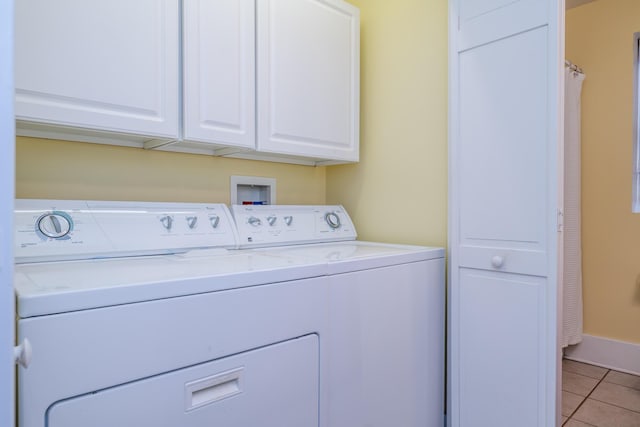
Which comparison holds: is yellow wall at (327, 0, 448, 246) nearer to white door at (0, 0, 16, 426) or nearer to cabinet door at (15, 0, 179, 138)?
cabinet door at (15, 0, 179, 138)

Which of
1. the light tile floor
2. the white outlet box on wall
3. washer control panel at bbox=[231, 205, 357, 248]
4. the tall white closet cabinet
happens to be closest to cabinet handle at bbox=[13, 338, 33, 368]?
the tall white closet cabinet

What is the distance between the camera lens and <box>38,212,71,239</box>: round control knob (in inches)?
48.4

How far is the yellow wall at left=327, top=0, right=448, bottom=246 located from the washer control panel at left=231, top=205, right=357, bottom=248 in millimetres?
144

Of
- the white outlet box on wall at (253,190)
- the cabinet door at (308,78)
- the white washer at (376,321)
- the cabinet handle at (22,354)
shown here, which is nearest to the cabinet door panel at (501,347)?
the white washer at (376,321)

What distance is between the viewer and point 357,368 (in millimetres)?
1347

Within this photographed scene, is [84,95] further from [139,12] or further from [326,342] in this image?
[326,342]

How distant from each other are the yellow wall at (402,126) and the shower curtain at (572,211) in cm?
132

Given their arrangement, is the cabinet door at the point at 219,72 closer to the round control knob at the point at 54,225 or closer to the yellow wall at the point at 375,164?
the yellow wall at the point at 375,164

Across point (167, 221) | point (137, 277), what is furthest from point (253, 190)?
point (137, 277)

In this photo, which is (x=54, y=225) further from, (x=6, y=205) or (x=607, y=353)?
(x=607, y=353)

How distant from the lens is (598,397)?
7.18ft

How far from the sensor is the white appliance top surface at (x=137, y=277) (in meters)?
0.79

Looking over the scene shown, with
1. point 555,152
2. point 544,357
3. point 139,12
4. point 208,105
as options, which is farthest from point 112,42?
point 544,357

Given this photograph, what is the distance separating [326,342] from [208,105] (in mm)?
971
